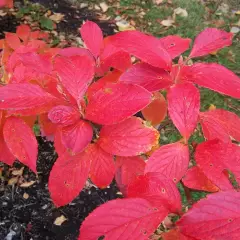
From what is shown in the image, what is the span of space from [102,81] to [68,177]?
0.28 metres

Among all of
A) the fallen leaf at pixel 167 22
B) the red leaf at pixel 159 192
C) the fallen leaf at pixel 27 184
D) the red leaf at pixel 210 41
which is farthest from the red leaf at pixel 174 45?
the fallen leaf at pixel 167 22

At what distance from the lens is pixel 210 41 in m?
0.94

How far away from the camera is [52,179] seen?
2.88 feet

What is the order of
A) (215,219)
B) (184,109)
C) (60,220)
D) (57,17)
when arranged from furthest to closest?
(57,17), (60,220), (184,109), (215,219)

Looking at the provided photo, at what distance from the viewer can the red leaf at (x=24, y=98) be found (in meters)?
0.78

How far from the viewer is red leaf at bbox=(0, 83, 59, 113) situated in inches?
30.8

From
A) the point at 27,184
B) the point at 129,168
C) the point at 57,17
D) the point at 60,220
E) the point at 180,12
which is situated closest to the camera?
the point at 129,168

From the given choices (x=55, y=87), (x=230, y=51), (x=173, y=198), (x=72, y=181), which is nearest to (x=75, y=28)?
(x=230, y=51)

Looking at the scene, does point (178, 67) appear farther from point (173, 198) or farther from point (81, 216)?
point (81, 216)

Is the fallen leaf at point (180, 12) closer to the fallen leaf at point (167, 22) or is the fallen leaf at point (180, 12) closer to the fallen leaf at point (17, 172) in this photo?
the fallen leaf at point (167, 22)

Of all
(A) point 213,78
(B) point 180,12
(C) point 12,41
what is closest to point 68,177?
(A) point 213,78

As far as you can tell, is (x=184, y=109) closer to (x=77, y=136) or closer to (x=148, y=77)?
(x=148, y=77)

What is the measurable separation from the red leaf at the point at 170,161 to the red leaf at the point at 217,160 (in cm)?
4

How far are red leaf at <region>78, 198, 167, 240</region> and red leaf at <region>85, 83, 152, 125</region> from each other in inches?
7.0
